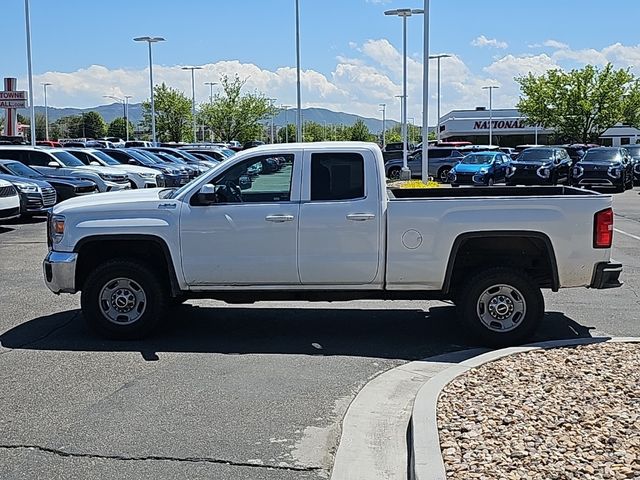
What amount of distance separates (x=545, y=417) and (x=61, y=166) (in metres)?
21.4

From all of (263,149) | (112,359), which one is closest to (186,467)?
(112,359)

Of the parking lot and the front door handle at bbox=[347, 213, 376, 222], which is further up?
the front door handle at bbox=[347, 213, 376, 222]

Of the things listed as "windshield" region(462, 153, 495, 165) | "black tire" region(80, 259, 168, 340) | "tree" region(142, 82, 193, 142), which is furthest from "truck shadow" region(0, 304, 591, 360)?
"tree" region(142, 82, 193, 142)

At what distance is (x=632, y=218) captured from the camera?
22797 mm

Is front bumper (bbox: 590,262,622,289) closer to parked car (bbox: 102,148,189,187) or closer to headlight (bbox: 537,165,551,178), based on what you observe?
parked car (bbox: 102,148,189,187)

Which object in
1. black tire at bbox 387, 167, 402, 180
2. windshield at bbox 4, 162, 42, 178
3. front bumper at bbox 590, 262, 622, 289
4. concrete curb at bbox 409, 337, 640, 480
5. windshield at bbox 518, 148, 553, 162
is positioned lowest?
concrete curb at bbox 409, 337, 640, 480

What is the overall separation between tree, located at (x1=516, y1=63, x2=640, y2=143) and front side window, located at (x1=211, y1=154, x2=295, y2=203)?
58117 mm

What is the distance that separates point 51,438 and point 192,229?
121 inches

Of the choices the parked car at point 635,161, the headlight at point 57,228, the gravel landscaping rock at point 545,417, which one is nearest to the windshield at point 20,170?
the headlight at point 57,228

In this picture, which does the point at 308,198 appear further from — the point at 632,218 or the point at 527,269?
the point at 632,218

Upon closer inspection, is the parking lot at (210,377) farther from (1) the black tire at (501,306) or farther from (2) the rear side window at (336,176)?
(2) the rear side window at (336,176)

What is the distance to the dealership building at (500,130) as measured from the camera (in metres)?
90.6

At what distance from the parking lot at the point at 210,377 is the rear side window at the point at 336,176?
4.81 feet

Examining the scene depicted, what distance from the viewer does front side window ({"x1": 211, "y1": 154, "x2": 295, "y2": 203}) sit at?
8.63m
